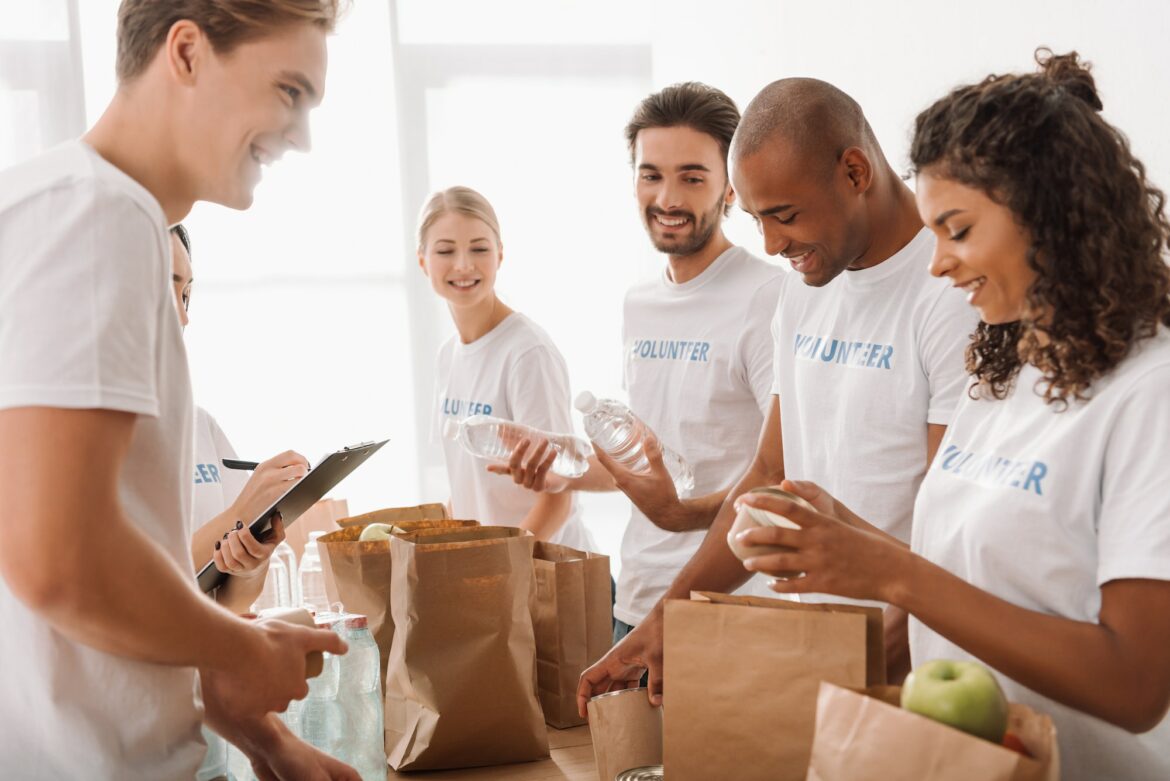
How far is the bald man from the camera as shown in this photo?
5.29 feet

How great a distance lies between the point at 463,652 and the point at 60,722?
2.61 feet

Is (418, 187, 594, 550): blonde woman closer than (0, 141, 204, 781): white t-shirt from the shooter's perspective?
No

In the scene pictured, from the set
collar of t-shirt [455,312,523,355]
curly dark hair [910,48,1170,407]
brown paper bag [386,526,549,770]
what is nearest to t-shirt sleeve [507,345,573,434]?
collar of t-shirt [455,312,523,355]

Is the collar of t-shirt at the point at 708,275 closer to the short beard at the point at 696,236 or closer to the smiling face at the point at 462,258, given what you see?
the short beard at the point at 696,236

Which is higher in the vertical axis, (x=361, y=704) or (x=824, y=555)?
(x=824, y=555)

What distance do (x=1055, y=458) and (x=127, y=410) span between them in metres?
0.90

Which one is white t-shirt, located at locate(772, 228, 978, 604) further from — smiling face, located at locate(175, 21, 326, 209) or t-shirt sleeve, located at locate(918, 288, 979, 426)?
smiling face, located at locate(175, 21, 326, 209)

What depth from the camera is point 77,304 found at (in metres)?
0.87

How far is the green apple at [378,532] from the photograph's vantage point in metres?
1.85

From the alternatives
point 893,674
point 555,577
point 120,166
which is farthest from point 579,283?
point 120,166

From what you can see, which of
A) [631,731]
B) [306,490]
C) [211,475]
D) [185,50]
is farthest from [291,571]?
[185,50]

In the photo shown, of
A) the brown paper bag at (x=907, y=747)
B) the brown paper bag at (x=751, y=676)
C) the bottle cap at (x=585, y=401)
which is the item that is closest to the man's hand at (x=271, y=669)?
the brown paper bag at (x=751, y=676)

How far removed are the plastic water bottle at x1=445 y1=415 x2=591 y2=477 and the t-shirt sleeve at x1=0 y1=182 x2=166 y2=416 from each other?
1486mm

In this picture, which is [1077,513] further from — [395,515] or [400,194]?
[400,194]
